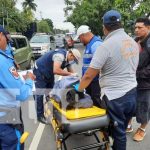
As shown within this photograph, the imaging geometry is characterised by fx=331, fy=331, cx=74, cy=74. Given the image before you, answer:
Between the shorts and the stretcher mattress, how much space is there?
1.37 meters

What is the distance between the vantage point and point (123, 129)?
4.32m

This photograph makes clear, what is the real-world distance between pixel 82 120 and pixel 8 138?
3.39 feet

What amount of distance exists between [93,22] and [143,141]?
3029 centimetres

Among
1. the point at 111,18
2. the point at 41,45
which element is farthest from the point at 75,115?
the point at 41,45

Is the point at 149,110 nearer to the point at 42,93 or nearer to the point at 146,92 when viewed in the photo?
the point at 146,92

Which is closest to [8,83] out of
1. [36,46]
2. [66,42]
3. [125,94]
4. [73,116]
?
[73,116]

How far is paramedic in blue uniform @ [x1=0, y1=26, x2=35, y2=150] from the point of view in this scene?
10.3 ft

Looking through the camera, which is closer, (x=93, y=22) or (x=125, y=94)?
(x=125, y=94)

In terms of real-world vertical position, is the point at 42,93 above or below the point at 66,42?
below

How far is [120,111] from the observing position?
13.8 ft

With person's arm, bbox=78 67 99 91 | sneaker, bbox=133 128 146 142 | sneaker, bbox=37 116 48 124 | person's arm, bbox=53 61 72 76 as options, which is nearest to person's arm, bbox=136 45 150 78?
sneaker, bbox=133 128 146 142

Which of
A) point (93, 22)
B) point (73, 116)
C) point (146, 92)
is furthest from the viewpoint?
point (93, 22)

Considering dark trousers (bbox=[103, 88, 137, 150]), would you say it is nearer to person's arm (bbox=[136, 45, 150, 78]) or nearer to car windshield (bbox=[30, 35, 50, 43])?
person's arm (bbox=[136, 45, 150, 78])

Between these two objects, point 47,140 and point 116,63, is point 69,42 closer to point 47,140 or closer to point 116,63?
point 116,63
